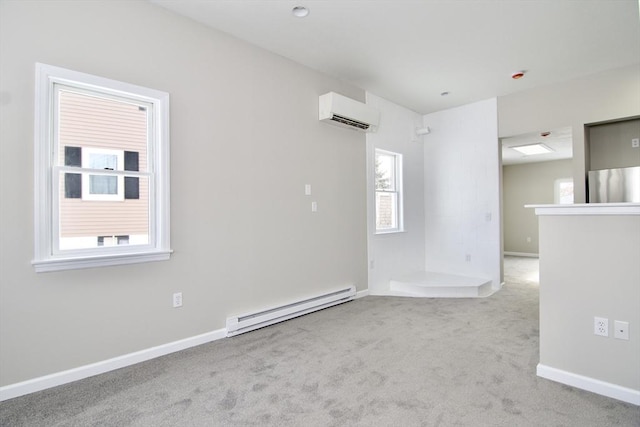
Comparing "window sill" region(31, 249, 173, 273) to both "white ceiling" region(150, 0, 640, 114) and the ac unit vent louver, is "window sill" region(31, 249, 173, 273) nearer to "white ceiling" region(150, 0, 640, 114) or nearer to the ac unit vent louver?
"white ceiling" region(150, 0, 640, 114)

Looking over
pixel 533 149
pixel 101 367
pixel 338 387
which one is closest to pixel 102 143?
pixel 101 367

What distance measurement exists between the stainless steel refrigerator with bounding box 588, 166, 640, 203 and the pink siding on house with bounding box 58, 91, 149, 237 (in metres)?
5.09

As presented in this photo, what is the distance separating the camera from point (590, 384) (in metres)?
2.11

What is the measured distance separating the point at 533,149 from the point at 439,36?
5078mm

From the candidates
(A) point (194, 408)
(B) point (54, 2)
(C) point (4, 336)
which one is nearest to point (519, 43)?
(B) point (54, 2)

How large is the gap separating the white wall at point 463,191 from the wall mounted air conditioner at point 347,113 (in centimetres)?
170

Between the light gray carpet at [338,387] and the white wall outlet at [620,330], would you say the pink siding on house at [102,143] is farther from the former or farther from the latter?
the white wall outlet at [620,330]

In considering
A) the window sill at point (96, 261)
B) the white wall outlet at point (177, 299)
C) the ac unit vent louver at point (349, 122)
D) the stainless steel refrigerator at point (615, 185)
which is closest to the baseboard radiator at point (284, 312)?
the white wall outlet at point (177, 299)

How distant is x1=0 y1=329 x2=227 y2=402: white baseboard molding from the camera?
2.07 m

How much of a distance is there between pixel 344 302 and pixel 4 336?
10.4 ft

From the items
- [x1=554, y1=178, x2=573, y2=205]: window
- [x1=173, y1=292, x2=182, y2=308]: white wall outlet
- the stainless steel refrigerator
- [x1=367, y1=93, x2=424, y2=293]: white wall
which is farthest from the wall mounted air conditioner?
[x1=554, y1=178, x2=573, y2=205]: window

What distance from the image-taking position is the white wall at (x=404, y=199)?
4715 millimetres

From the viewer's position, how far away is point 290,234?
144 inches

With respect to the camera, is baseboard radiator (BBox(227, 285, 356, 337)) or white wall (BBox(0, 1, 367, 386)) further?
baseboard radiator (BBox(227, 285, 356, 337))
